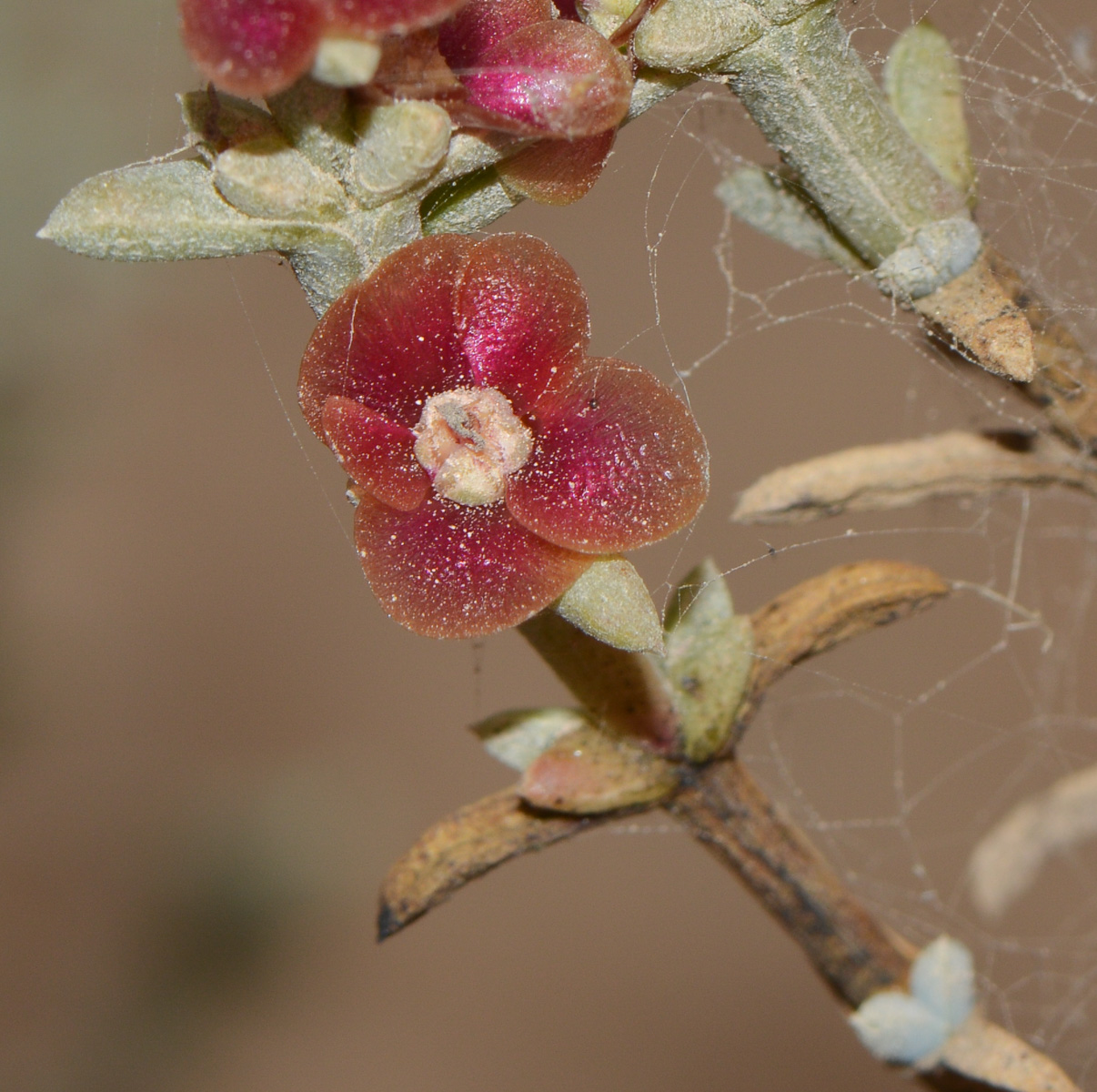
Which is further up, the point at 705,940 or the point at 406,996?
the point at 406,996

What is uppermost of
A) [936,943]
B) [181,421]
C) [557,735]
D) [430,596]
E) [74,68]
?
[74,68]

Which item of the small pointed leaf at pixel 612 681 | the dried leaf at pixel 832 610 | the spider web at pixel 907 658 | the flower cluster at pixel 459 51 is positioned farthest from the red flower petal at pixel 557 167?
the spider web at pixel 907 658

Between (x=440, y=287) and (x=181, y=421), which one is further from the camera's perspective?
(x=181, y=421)

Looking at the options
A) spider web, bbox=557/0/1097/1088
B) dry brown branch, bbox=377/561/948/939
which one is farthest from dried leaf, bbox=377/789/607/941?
spider web, bbox=557/0/1097/1088

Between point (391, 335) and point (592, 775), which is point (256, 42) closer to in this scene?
point (391, 335)

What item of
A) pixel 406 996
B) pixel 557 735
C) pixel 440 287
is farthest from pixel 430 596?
pixel 406 996

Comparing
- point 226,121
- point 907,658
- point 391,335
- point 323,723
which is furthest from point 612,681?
point 323,723

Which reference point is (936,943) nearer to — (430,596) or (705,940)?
(430,596)
